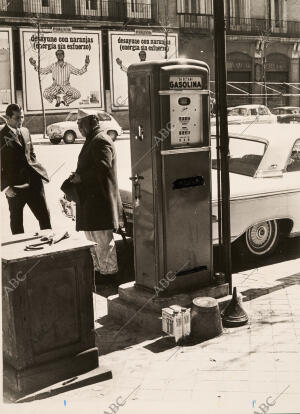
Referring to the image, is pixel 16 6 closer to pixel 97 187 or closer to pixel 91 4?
pixel 91 4

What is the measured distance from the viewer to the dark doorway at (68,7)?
99.4ft

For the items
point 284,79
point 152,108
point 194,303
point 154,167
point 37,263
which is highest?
point 284,79

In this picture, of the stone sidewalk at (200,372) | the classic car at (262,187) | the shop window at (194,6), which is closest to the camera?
the stone sidewalk at (200,372)

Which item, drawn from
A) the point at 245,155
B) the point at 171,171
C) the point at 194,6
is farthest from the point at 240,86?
the point at 171,171

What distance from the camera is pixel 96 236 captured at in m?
6.62

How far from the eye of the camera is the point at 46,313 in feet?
14.0

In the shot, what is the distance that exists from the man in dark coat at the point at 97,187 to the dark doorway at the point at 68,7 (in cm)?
2545

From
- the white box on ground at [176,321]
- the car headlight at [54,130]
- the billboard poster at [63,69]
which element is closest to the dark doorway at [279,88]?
the billboard poster at [63,69]

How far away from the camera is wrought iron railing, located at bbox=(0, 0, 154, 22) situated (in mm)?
28983

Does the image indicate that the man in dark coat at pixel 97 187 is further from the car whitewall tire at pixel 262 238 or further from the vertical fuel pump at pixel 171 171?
the car whitewall tire at pixel 262 238

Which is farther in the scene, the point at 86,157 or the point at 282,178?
the point at 282,178

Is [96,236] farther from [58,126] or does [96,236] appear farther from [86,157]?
[58,126]

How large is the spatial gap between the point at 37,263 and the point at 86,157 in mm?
2437

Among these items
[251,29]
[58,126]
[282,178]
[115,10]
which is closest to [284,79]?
[251,29]
